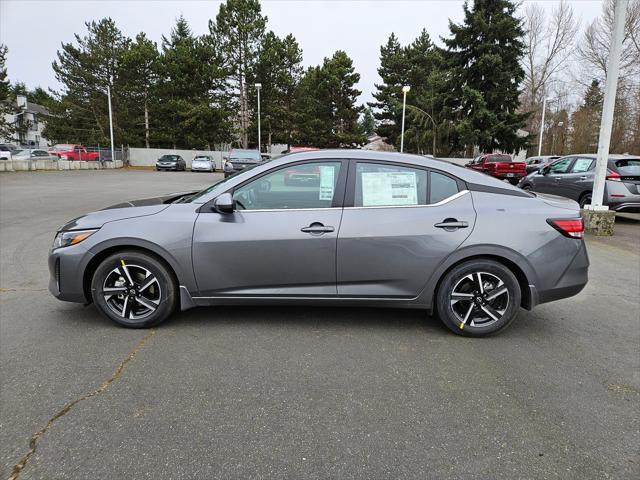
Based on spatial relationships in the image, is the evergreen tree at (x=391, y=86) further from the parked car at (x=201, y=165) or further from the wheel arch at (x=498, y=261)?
the wheel arch at (x=498, y=261)

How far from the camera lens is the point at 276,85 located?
151ft

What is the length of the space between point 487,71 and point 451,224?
3370cm

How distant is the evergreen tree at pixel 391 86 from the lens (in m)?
50.0

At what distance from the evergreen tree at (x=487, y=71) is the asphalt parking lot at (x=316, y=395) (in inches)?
1239

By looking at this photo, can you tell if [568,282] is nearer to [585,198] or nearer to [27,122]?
[585,198]

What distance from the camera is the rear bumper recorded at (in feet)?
12.5

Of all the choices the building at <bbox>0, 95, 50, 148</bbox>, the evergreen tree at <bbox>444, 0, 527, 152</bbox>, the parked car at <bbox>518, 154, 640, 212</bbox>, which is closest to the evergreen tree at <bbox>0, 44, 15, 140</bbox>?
the building at <bbox>0, 95, 50, 148</bbox>

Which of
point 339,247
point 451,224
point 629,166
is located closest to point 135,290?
point 339,247

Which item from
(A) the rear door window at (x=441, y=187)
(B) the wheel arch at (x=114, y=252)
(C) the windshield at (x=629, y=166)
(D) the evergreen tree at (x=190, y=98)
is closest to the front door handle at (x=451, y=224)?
(A) the rear door window at (x=441, y=187)

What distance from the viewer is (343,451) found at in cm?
237

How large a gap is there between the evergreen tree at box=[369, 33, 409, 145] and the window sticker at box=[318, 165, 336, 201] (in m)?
46.9

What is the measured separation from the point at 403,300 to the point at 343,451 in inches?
66.6

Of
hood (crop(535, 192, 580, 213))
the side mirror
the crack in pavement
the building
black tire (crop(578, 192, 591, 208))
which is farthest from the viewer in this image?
the building

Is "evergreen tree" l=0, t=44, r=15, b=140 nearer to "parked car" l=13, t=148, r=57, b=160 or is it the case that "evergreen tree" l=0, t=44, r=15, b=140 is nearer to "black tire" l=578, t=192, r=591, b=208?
"parked car" l=13, t=148, r=57, b=160
